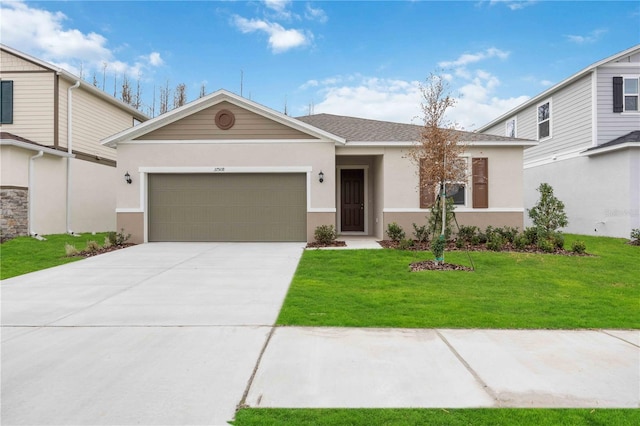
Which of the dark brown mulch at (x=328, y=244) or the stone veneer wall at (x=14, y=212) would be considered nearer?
the dark brown mulch at (x=328, y=244)

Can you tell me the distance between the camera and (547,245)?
9.52 m

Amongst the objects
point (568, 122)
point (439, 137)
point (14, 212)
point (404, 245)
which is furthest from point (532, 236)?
point (14, 212)

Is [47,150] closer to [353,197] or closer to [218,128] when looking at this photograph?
[218,128]

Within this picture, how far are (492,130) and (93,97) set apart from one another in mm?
21126

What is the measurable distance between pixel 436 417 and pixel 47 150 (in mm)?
14885

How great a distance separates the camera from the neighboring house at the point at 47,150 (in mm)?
11914

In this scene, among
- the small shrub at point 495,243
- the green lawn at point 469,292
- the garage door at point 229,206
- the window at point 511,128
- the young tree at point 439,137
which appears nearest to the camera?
the green lawn at point 469,292

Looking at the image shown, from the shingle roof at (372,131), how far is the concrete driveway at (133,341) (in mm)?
6272

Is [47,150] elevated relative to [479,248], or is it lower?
elevated

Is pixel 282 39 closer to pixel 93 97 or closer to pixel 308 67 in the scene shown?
pixel 308 67

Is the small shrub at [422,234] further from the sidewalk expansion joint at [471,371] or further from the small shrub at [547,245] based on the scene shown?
the sidewalk expansion joint at [471,371]

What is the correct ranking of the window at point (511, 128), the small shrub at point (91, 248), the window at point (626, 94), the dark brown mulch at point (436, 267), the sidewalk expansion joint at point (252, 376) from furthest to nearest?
the window at point (511, 128), the window at point (626, 94), the small shrub at point (91, 248), the dark brown mulch at point (436, 267), the sidewalk expansion joint at point (252, 376)

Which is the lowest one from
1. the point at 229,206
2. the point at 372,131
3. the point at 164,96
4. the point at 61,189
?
the point at 229,206

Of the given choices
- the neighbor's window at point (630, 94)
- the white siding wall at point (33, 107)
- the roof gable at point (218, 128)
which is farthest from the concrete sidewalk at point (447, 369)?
the white siding wall at point (33, 107)
